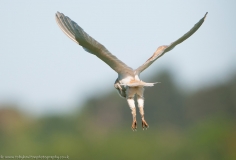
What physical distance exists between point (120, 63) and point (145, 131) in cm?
3110

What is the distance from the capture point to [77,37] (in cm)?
1025

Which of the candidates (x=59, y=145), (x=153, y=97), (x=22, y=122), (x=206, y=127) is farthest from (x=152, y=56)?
(x=153, y=97)

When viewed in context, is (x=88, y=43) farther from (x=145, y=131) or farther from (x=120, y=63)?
(x=145, y=131)

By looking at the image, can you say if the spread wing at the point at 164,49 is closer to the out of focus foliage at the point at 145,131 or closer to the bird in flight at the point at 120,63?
the bird in flight at the point at 120,63

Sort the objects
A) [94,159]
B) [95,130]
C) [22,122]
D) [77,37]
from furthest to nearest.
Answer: [22,122], [95,130], [94,159], [77,37]

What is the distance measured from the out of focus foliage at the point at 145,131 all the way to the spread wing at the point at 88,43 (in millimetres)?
28783

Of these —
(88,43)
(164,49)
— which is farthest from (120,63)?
(164,49)

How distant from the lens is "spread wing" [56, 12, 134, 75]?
10.1 meters

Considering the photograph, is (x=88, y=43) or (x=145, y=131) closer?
(x=88, y=43)

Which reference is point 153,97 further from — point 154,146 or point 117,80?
point 117,80

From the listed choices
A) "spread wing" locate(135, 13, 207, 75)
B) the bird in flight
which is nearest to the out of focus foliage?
"spread wing" locate(135, 13, 207, 75)

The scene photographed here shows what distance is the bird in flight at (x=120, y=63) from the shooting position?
1012cm

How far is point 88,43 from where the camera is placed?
33.7 ft

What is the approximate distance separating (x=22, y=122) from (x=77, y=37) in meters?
46.8
